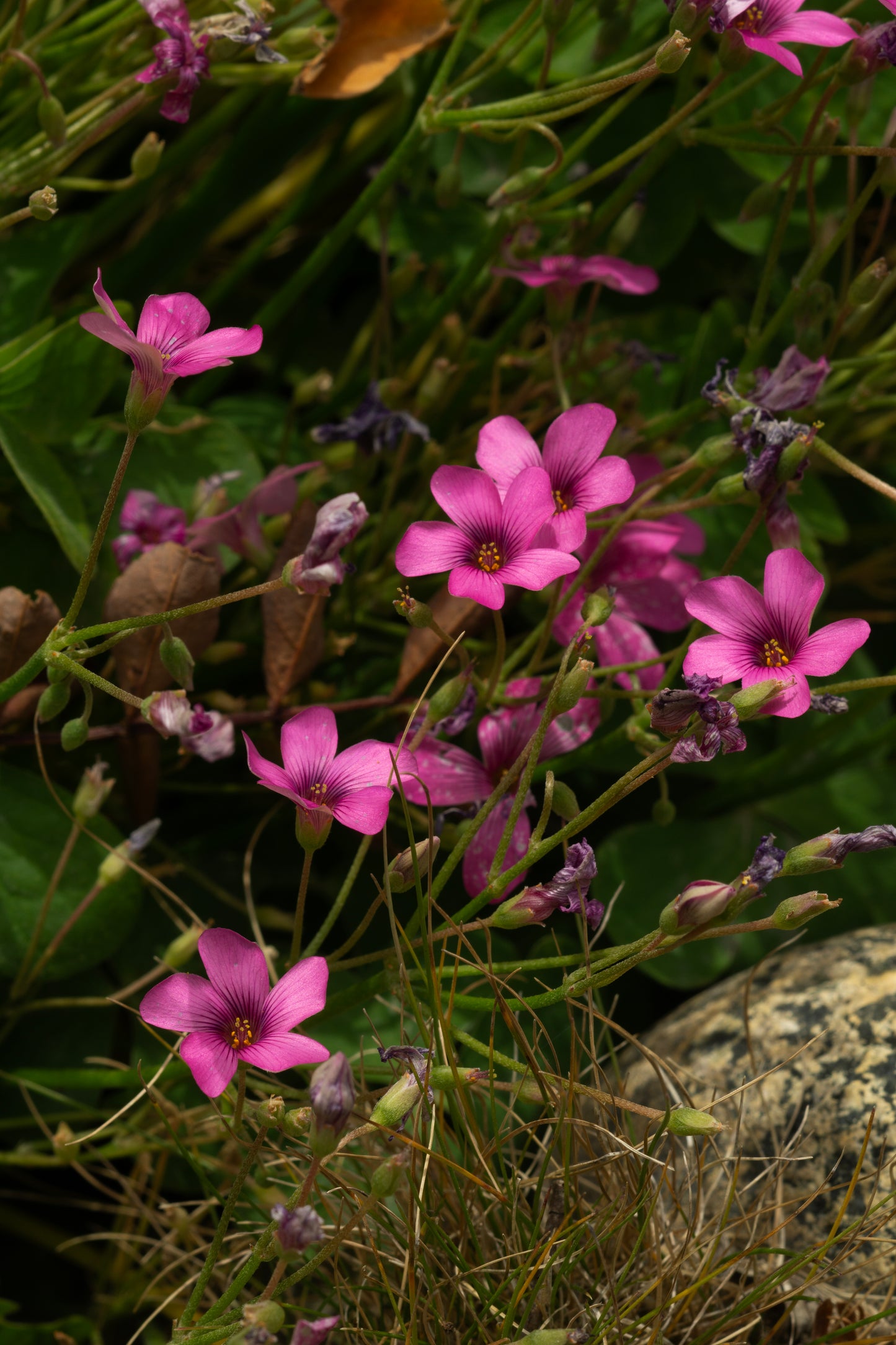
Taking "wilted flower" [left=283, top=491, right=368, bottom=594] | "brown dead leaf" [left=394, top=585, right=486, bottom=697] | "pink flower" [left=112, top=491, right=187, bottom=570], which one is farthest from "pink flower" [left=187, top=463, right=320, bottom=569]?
"wilted flower" [left=283, top=491, right=368, bottom=594]

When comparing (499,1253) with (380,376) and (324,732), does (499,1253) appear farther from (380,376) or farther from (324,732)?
(380,376)

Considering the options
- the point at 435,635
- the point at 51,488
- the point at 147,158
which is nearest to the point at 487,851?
the point at 435,635

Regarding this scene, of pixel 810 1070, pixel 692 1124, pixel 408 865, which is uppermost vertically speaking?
pixel 408 865

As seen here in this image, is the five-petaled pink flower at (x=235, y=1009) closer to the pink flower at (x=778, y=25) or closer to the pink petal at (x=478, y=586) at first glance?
the pink petal at (x=478, y=586)

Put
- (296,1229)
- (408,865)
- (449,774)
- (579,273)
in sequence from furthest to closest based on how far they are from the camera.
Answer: (579,273) < (449,774) < (408,865) < (296,1229)

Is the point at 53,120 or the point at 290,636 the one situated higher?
the point at 53,120

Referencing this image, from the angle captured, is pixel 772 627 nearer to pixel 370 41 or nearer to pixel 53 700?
pixel 53 700

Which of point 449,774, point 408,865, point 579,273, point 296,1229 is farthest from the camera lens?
point 579,273

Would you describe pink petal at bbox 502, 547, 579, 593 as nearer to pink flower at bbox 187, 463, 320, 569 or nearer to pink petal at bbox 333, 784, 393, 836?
pink petal at bbox 333, 784, 393, 836
